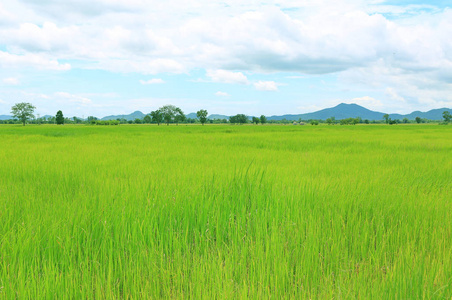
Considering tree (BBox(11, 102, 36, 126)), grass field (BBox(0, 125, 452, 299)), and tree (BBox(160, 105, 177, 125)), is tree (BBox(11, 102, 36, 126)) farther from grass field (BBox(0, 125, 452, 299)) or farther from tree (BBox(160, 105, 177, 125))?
grass field (BBox(0, 125, 452, 299))

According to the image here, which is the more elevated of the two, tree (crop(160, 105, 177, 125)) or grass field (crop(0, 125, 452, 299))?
tree (crop(160, 105, 177, 125))

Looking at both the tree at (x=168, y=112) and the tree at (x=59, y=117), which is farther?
the tree at (x=168, y=112)

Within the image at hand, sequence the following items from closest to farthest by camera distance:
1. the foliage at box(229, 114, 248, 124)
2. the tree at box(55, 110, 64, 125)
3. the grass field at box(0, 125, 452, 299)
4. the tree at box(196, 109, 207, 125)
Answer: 1. the grass field at box(0, 125, 452, 299)
2. the tree at box(55, 110, 64, 125)
3. the tree at box(196, 109, 207, 125)
4. the foliage at box(229, 114, 248, 124)

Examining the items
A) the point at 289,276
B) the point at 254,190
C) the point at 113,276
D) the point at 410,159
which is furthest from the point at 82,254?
the point at 410,159

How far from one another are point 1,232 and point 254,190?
2.77m

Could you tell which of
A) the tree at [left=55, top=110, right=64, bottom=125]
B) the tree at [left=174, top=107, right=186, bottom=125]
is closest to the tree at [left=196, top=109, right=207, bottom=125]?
the tree at [left=174, top=107, right=186, bottom=125]

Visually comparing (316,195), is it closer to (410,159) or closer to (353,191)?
(353,191)

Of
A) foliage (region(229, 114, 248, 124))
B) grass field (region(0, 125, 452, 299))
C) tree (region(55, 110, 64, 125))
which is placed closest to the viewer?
grass field (region(0, 125, 452, 299))

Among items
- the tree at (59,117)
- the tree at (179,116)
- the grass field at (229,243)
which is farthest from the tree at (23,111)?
the grass field at (229,243)

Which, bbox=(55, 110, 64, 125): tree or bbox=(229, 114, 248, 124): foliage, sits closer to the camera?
bbox=(55, 110, 64, 125): tree

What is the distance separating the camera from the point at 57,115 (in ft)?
356

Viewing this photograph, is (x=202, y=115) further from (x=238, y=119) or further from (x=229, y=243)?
(x=229, y=243)

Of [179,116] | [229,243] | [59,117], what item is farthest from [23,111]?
[229,243]

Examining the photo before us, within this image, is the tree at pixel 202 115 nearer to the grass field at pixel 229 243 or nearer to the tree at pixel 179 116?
the tree at pixel 179 116
